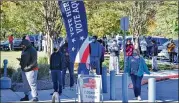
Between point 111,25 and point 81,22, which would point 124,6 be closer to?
point 111,25

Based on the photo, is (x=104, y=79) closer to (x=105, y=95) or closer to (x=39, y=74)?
(x=105, y=95)

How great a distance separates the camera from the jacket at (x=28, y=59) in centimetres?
1198

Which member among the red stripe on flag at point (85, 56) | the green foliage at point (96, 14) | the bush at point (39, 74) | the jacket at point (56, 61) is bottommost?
the bush at point (39, 74)

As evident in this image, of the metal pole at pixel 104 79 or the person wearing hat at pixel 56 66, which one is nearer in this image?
the person wearing hat at pixel 56 66

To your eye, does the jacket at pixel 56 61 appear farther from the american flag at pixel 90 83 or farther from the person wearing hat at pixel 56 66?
the american flag at pixel 90 83

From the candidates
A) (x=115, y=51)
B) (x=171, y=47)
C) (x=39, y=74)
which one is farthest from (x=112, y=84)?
(x=171, y=47)

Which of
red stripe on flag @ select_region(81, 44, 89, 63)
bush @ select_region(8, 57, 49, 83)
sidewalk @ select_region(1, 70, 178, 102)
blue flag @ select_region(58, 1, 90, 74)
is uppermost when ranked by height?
blue flag @ select_region(58, 1, 90, 74)

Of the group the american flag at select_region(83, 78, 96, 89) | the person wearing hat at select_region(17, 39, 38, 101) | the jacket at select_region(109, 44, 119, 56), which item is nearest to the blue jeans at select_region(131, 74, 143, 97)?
the american flag at select_region(83, 78, 96, 89)

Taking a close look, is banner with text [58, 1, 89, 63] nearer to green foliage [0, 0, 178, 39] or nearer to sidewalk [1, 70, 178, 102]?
sidewalk [1, 70, 178, 102]

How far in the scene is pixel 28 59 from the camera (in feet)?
39.5

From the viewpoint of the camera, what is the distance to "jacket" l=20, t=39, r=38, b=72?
39.3ft

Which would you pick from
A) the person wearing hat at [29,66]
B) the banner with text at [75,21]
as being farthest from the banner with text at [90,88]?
the person wearing hat at [29,66]

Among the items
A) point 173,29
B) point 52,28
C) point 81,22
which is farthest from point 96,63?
point 173,29

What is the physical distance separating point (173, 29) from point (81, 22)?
68.7 feet
